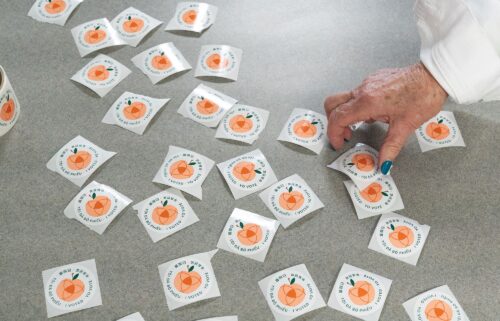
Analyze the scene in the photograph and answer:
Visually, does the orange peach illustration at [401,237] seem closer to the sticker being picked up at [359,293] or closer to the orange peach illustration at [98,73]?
the sticker being picked up at [359,293]

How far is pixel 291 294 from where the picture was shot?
93 centimetres

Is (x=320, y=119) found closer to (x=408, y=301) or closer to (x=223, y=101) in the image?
(x=223, y=101)

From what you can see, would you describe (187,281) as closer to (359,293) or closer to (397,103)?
(359,293)

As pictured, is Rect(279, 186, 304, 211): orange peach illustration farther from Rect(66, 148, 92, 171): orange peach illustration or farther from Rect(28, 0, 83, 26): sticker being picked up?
Rect(28, 0, 83, 26): sticker being picked up

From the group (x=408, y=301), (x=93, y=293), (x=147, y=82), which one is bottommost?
(x=408, y=301)

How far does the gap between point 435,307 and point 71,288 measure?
0.60 metres

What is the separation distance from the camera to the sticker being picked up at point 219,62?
4.05 ft

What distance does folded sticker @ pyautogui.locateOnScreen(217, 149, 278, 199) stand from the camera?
41.6 inches

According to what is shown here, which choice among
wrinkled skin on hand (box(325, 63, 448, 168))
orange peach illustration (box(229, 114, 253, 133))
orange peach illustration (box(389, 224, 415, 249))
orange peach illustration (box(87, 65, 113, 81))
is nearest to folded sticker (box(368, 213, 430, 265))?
orange peach illustration (box(389, 224, 415, 249))

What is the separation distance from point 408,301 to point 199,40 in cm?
73

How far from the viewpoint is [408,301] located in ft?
3.05

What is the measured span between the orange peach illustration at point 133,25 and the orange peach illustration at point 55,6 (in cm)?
17

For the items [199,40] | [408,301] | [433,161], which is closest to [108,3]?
[199,40]

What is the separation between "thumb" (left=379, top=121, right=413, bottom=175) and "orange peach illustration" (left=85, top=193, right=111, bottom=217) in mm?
504
